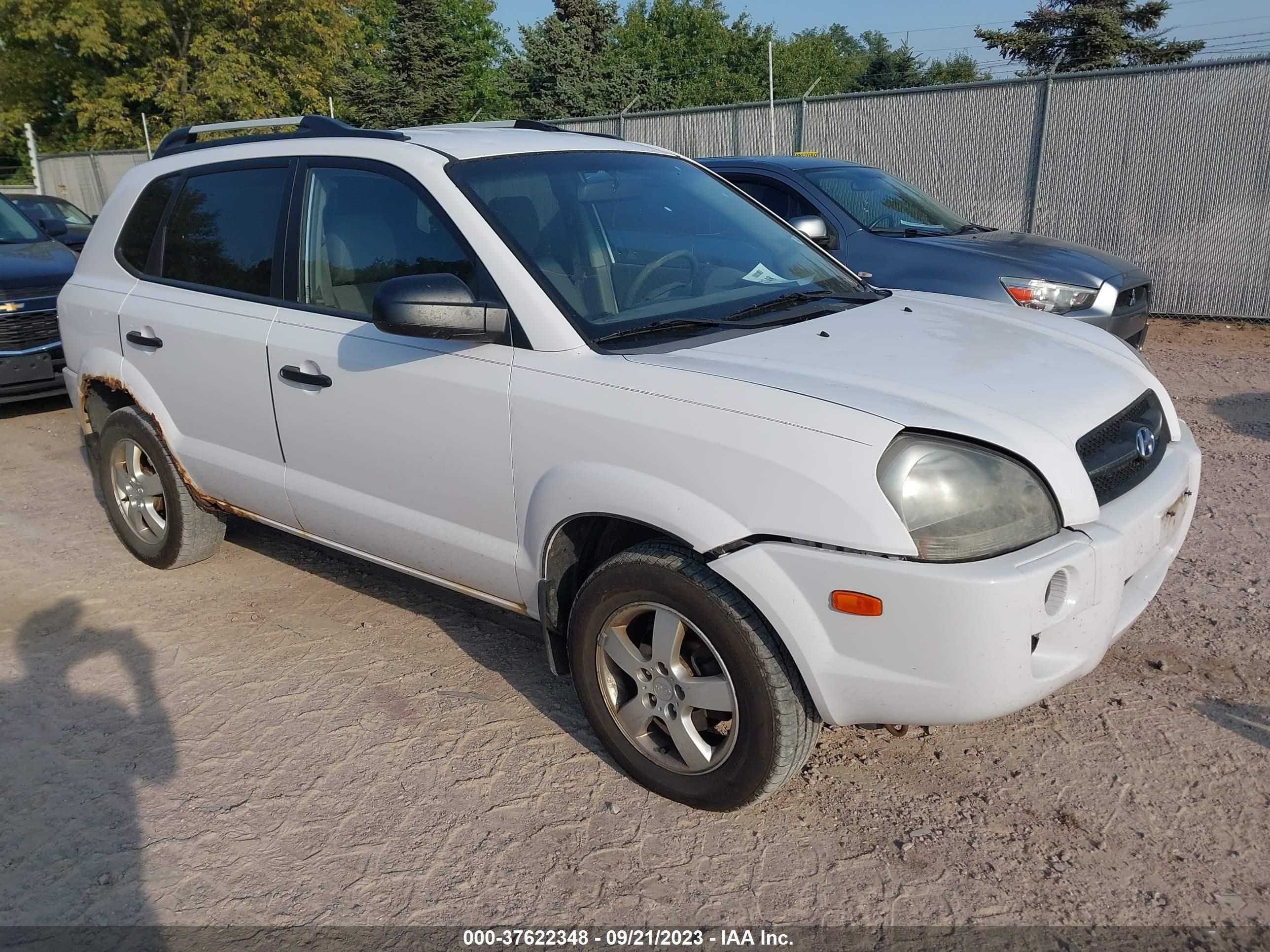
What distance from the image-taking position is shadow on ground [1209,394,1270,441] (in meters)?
6.45

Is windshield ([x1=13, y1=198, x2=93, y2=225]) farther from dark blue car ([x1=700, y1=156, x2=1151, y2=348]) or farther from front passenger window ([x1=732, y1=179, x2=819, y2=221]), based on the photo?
dark blue car ([x1=700, y1=156, x2=1151, y2=348])

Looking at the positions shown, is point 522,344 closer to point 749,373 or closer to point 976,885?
point 749,373

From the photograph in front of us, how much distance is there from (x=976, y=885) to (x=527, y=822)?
125cm

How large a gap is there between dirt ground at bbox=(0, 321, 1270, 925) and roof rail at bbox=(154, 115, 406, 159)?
1.96m

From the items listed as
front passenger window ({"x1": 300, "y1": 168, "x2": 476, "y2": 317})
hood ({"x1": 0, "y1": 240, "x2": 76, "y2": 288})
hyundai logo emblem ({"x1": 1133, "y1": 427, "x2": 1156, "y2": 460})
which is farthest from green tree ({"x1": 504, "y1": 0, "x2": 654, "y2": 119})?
hyundai logo emblem ({"x1": 1133, "y1": 427, "x2": 1156, "y2": 460})

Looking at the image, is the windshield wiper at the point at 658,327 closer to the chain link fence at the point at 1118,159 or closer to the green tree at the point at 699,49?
the chain link fence at the point at 1118,159

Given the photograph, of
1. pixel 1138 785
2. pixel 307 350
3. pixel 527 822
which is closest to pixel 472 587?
pixel 527 822

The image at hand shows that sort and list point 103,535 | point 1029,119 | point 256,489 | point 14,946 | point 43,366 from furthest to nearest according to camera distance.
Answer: point 1029,119
point 43,366
point 103,535
point 256,489
point 14,946

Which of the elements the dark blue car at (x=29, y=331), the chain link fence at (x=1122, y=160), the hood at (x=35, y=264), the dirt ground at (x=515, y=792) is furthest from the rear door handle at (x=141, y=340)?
the chain link fence at (x=1122, y=160)

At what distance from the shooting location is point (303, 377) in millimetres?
3697

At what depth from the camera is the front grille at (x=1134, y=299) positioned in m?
6.89

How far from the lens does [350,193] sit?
3.71 m

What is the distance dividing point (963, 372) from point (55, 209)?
18.8 meters

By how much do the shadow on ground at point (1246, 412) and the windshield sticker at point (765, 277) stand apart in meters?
4.19
